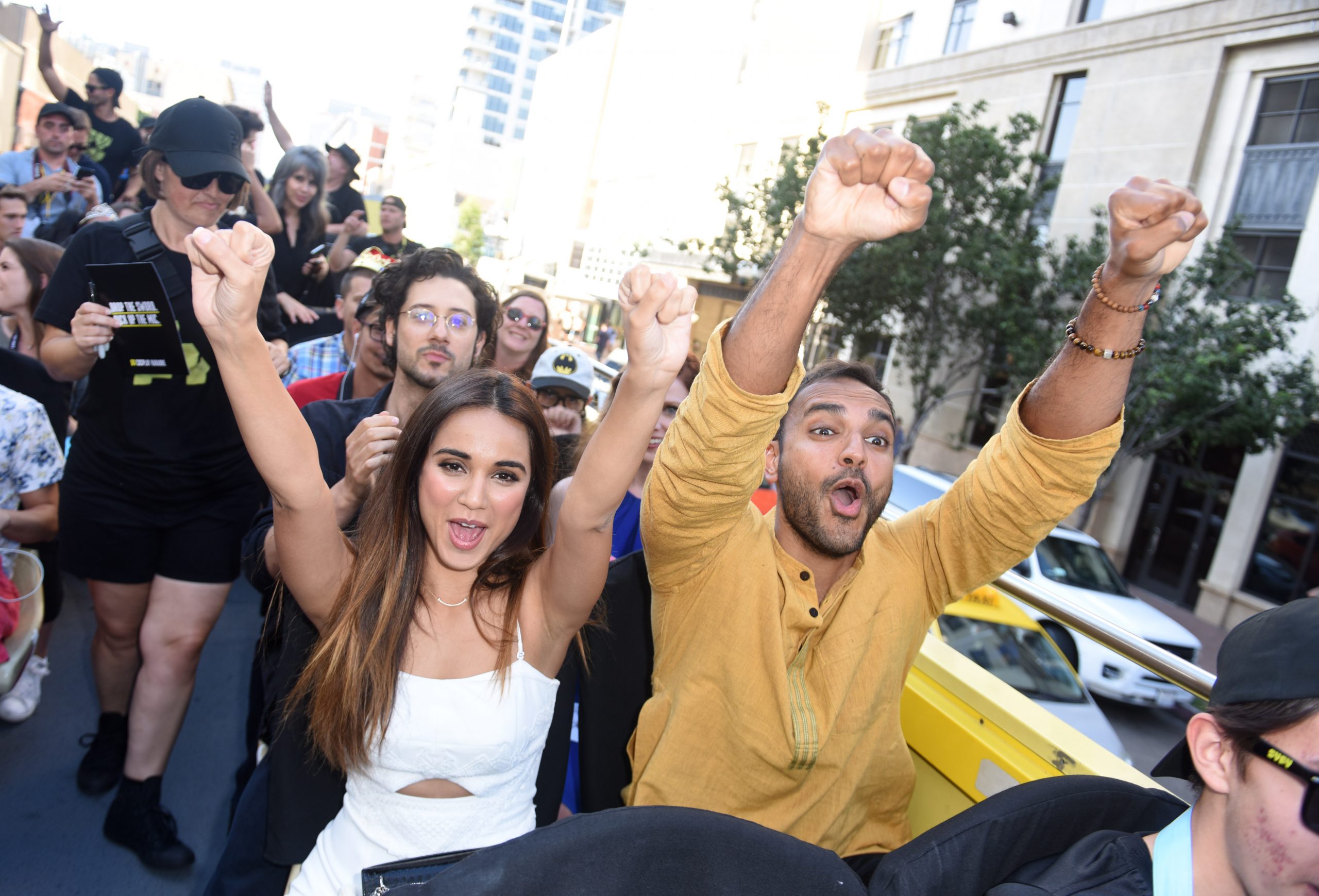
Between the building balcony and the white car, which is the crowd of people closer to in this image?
the white car

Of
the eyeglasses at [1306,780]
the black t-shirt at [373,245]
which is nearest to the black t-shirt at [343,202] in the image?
the black t-shirt at [373,245]

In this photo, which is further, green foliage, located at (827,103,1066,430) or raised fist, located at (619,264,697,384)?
green foliage, located at (827,103,1066,430)

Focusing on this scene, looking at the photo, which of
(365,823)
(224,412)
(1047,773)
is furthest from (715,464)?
(224,412)

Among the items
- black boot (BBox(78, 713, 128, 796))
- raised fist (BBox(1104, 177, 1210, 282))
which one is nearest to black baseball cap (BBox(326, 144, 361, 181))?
black boot (BBox(78, 713, 128, 796))

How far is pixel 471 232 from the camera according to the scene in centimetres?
→ 7369

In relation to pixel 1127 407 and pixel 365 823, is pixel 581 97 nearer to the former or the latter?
pixel 1127 407

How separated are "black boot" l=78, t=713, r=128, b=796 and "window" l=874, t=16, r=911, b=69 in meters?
22.7

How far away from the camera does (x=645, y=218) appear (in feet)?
132

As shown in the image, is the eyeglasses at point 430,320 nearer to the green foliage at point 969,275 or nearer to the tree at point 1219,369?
the tree at point 1219,369

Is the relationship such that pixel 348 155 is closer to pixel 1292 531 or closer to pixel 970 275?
pixel 970 275

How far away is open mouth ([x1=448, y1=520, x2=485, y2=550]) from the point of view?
6.72 feet

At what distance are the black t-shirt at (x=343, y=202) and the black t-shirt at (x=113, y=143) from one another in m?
1.84

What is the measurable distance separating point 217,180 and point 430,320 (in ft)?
2.72

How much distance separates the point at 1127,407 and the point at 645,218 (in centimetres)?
2933
